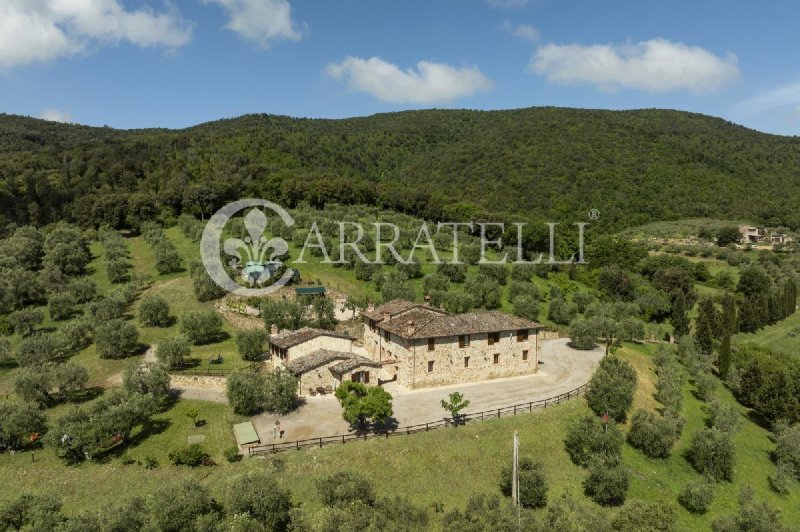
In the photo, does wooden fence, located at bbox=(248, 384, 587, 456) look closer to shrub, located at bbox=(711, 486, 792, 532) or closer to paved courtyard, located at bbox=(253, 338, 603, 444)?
paved courtyard, located at bbox=(253, 338, 603, 444)

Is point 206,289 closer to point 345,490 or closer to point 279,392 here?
point 279,392

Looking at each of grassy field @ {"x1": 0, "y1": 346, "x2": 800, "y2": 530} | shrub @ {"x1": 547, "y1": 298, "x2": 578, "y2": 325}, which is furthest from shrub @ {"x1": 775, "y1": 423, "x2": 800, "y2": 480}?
shrub @ {"x1": 547, "y1": 298, "x2": 578, "y2": 325}

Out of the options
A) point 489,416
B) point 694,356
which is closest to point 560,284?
point 694,356

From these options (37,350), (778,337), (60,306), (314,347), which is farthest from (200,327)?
(778,337)

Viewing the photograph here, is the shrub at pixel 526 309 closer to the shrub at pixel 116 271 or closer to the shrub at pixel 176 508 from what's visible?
the shrub at pixel 176 508

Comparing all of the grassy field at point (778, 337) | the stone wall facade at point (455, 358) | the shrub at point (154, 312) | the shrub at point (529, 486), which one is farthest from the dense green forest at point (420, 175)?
the shrub at point (529, 486)
